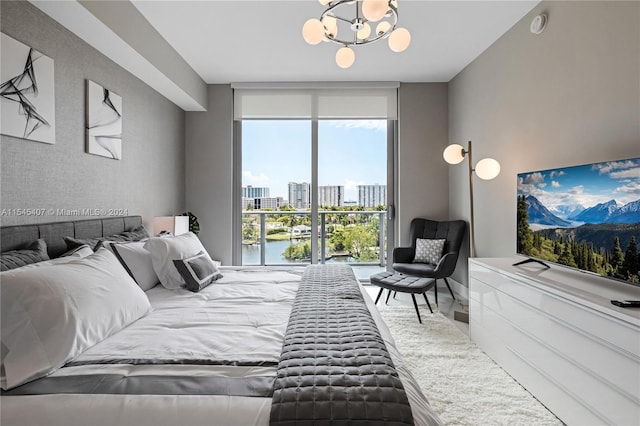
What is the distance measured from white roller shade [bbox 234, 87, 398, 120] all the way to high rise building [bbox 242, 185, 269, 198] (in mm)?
951

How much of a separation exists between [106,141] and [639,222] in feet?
11.6

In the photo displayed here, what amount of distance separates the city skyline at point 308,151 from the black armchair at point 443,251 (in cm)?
88

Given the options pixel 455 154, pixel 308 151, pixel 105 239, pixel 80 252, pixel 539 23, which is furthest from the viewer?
pixel 308 151

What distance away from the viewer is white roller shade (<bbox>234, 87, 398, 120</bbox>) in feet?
15.2

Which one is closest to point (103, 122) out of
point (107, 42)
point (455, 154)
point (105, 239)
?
point (107, 42)

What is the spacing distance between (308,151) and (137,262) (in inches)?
119

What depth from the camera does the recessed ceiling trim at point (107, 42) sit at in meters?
2.13

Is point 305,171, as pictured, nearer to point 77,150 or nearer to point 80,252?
point 77,150

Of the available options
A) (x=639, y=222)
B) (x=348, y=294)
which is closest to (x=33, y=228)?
(x=348, y=294)

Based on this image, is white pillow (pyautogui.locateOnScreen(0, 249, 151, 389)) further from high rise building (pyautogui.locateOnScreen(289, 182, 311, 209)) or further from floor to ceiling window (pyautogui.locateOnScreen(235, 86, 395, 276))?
high rise building (pyautogui.locateOnScreen(289, 182, 311, 209))

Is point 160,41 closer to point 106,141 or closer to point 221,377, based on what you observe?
point 106,141

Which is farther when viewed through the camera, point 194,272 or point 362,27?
point 194,272

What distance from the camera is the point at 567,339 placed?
1818mm

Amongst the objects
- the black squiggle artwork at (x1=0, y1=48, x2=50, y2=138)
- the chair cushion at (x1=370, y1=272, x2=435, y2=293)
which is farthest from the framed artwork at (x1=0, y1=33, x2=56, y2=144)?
the chair cushion at (x1=370, y1=272, x2=435, y2=293)
